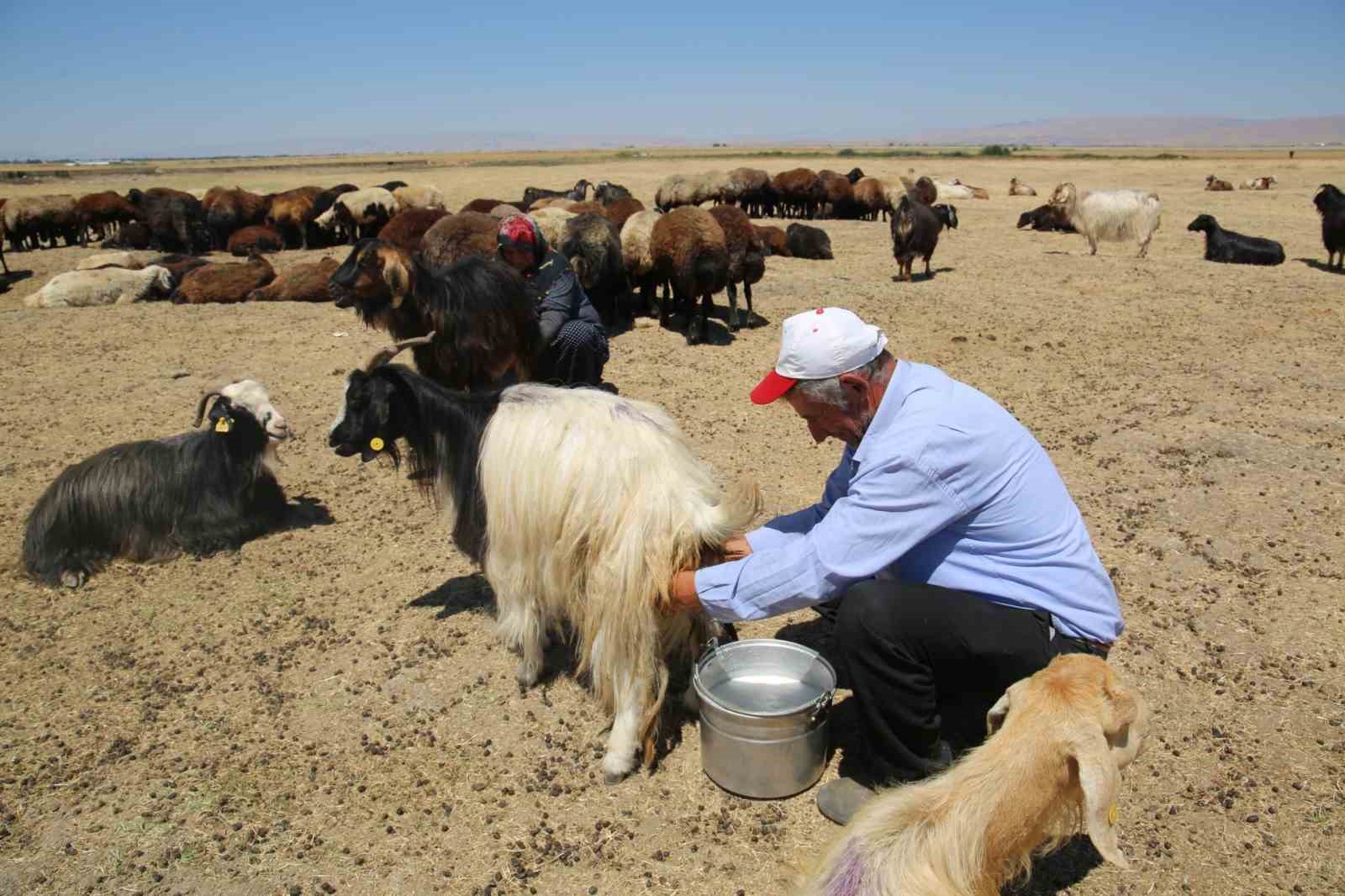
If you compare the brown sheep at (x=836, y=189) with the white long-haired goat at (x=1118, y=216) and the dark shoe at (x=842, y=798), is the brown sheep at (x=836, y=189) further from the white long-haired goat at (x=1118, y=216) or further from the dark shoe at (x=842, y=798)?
the dark shoe at (x=842, y=798)

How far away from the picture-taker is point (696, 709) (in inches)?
142

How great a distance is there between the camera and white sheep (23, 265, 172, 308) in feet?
41.1

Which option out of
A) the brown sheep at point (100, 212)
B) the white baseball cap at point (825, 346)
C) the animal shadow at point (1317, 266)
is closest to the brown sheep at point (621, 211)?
the white baseball cap at point (825, 346)

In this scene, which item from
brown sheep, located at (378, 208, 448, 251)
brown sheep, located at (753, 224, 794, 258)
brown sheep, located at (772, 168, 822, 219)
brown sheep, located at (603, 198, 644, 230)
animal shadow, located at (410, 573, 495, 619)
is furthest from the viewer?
brown sheep, located at (772, 168, 822, 219)

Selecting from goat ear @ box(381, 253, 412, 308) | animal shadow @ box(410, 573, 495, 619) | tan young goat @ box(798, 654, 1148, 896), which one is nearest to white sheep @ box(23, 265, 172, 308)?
goat ear @ box(381, 253, 412, 308)

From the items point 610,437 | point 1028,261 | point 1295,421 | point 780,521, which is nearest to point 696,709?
point 780,521

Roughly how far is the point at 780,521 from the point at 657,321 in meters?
8.25

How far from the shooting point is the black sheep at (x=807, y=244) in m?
16.5

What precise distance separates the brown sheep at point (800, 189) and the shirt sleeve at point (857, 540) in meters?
25.2

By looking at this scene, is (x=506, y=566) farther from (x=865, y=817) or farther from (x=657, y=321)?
(x=657, y=321)

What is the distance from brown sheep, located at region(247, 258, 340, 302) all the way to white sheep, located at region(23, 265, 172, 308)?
1.76 meters

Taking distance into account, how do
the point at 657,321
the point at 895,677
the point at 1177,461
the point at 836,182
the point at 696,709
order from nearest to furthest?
the point at 895,677, the point at 696,709, the point at 1177,461, the point at 657,321, the point at 836,182

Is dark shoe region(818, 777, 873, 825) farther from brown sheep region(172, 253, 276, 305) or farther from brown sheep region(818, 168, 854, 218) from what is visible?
brown sheep region(818, 168, 854, 218)

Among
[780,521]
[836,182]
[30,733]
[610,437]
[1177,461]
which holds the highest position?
[836,182]
